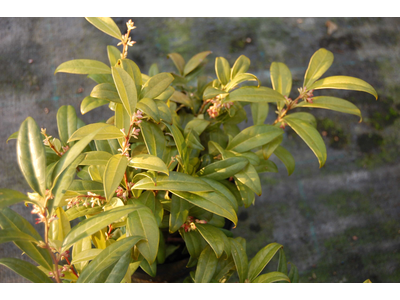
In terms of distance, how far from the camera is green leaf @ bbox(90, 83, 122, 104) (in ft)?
2.55

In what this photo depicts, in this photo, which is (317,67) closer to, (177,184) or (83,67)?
(177,184)

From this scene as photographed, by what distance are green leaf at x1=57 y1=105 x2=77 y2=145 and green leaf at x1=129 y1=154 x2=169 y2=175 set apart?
1.30 ft

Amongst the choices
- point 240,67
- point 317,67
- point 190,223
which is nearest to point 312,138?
point 317,67

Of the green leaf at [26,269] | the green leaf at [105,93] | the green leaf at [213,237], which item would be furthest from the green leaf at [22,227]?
the green leaf at [213,237]

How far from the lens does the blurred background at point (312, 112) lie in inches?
73.3

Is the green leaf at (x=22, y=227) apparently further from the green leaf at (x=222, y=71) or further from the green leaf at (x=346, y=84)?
the green leaf at (x=346, y=84)

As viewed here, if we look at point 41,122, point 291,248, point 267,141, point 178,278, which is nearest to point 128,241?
point 267,141

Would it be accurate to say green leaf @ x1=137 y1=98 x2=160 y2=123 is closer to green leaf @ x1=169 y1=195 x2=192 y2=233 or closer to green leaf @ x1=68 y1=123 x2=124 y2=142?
green leaf @ x1=68 y1=123 x2=124 y2=142

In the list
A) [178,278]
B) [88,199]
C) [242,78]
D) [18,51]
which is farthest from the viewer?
[18,51]

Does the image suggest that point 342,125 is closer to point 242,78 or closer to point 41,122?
point 242,78

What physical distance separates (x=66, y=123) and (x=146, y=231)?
0.55 meters

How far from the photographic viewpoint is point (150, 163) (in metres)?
0.75

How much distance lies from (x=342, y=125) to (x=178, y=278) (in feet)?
4.94

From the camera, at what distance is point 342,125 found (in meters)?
2.14
